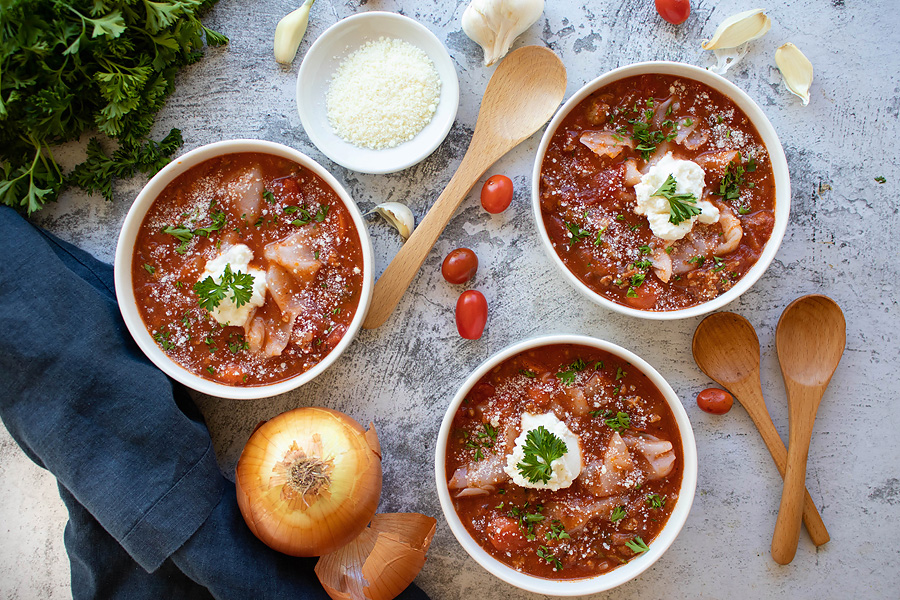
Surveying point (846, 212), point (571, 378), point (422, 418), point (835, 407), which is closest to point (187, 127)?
point (422, 418)

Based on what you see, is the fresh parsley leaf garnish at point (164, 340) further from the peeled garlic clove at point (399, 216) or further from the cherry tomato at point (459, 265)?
the cherry tomato at point (459, 265)

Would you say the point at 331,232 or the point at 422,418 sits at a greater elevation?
the point at 331,232

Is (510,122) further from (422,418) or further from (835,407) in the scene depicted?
(835,407)

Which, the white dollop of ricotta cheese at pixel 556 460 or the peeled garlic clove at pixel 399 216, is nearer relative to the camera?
the white dollop of ricotta cheese at pixel 556 460

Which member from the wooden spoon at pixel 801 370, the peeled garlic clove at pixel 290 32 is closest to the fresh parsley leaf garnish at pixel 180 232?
the peeled garlic clove at pixel 290 32

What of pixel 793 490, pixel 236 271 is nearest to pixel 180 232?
pixel 236 271

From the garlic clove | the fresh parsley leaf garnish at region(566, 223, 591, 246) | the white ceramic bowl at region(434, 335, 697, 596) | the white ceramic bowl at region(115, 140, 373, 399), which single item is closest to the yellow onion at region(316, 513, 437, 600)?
the white ceramic bowl at region(434, 335, 697, 596)

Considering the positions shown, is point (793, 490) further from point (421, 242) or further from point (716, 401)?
point (421, 242)

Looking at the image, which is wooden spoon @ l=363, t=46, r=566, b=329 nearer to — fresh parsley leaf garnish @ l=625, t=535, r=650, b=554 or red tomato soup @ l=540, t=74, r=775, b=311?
red tomato soup @ l=540, t=74, r=775, b=311
